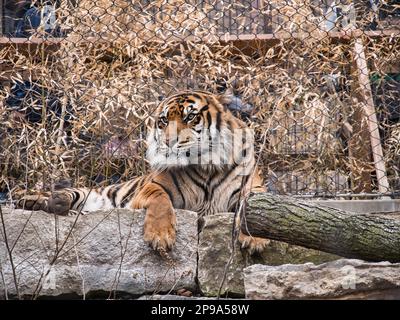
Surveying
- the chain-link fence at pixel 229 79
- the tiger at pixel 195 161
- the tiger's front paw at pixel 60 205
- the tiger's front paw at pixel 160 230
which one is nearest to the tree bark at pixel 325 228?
the tiger's front paw at pixel 160 230

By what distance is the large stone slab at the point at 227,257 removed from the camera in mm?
3201

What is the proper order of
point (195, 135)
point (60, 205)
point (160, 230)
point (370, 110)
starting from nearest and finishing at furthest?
1. point (160, 230)
2. point (60, 205)
3. point (195, 135)
4. point (370, 110)

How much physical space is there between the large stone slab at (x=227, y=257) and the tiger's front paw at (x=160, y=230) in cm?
18

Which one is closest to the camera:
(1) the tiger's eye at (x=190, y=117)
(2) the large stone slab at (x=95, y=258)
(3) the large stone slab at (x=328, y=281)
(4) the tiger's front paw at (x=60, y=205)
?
(3) the large stone slab at (x=328, y=281)

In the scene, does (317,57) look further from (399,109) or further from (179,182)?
(179,182)

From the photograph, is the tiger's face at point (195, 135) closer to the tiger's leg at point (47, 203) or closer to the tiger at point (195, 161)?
the tiger at point (195, 161)

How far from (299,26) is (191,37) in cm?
73

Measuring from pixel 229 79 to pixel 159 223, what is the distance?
1.98 metres

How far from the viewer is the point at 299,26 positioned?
4.75 meters

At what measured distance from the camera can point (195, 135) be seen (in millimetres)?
3629

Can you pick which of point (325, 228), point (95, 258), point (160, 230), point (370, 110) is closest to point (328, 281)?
Result: point (325, 228)

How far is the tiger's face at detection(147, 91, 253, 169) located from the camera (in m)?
3.58

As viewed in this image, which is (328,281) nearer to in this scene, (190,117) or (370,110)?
(190,117)

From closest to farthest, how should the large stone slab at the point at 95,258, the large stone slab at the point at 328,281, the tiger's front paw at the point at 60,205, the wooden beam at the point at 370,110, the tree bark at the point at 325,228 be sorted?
the large stone slab at the point at 328,281 < the tree bark at the point at 325,228 < the large stone slab at the point at 95,258 < the tiger's front paw at the point at 60,205 < the wooden beam at the point at 370,110
